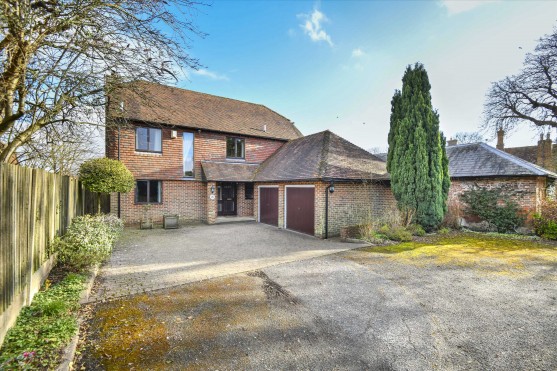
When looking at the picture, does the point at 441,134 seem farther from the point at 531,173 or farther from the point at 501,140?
the point at 501,140

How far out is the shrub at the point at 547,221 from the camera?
31.4 ft

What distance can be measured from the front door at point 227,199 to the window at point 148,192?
138 inches

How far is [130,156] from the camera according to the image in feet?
41.7

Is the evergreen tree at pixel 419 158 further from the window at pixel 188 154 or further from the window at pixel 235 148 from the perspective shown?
the window at pixel 188 154

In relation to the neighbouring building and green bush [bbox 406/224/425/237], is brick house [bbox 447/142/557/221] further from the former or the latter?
the neighbouring building

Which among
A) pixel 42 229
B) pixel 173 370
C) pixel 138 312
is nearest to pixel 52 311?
pixel 138 312

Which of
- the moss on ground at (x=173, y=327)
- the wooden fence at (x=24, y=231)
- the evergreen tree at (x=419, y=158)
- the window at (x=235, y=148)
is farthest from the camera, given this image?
the window at (x=235, y=148)

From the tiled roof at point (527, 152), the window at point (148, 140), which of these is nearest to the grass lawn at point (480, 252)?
the window at point (148, 140)

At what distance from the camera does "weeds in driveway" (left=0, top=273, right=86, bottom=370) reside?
264 centimetres

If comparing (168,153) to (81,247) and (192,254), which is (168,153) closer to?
(192,254)

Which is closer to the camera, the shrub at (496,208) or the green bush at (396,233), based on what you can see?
the green bush at (396,233)

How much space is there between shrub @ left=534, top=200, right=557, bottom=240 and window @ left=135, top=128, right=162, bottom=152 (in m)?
17.7

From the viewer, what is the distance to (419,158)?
34.3 feet

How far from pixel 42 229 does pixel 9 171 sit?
195 centimetres
